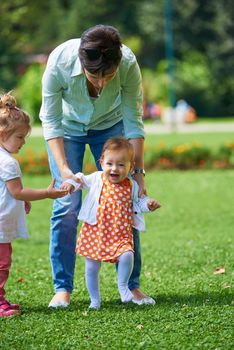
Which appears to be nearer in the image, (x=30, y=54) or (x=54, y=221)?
(x=54, y=221)

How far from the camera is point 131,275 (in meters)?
5.26

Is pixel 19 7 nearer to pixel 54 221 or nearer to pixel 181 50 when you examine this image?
pixel 181 50

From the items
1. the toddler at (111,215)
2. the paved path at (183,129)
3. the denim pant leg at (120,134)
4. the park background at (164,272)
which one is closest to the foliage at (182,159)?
the park background at (164,272)

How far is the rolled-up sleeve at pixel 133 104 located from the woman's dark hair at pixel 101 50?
0.40 m

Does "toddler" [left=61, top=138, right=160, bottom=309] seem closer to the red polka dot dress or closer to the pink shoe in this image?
the red polka dot dress

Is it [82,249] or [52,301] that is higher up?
[82,249]

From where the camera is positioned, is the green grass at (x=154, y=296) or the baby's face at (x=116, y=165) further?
the baby's face at (x=116, y=165)

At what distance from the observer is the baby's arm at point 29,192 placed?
15.7ft

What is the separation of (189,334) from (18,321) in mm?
1028

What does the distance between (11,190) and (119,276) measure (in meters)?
0.82

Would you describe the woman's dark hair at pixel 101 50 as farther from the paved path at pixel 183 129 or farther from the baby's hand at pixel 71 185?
the paved path at pixel 183 129

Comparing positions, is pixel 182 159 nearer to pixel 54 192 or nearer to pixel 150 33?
pixel 54 192

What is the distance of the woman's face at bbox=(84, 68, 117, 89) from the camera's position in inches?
184

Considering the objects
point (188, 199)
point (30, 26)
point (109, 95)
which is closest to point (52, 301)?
point (109, 95)
